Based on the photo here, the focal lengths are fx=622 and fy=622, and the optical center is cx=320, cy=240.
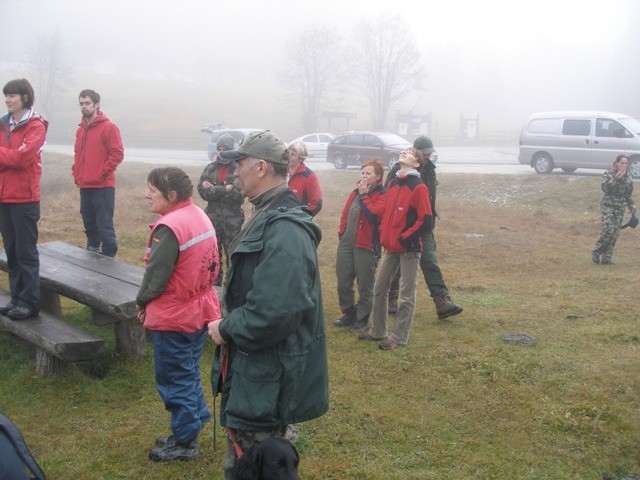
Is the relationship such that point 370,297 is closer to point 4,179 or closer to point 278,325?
point 4,179

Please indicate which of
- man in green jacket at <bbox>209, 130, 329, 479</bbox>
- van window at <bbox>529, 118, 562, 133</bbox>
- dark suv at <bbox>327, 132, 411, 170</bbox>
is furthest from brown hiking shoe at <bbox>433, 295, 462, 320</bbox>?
dark suv at <bbox>327, 132, 411, 170</bbox>

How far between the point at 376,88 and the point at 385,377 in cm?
5030

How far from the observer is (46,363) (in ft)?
16.4

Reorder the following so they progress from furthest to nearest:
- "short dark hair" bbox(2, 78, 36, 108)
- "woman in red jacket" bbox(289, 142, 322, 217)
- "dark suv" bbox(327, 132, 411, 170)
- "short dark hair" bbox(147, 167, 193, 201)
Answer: "dark suv" bbox(327, 132, 411, 170), "woman in red jacket" bbox(289, 142, 322, 217), "short dark hair" bbox(2, 78, 36, 108), "short dark hair" bbox(147, 167, 193, 201)

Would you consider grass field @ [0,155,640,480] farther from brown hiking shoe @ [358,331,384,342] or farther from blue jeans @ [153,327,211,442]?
blue jeans @ [153,327,211,442]

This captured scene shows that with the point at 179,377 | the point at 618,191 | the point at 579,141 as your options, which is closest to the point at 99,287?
the point at 179,377

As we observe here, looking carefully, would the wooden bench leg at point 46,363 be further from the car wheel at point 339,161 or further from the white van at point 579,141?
the car wheel at point 339,161

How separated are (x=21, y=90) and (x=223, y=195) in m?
2.41

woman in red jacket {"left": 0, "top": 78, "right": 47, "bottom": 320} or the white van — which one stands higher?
the white van

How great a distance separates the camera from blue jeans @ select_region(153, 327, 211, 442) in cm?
373

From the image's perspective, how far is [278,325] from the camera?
245 cm

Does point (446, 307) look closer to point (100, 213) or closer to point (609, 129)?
point (100, 213)

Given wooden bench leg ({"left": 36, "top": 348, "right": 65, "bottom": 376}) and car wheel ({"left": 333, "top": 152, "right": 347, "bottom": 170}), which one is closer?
wooden bench leg ({"left": 36, "top": 348, "right": 65, "bottom": 376})

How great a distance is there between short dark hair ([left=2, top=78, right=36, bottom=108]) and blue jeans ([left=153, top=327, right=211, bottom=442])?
7.33 feet
